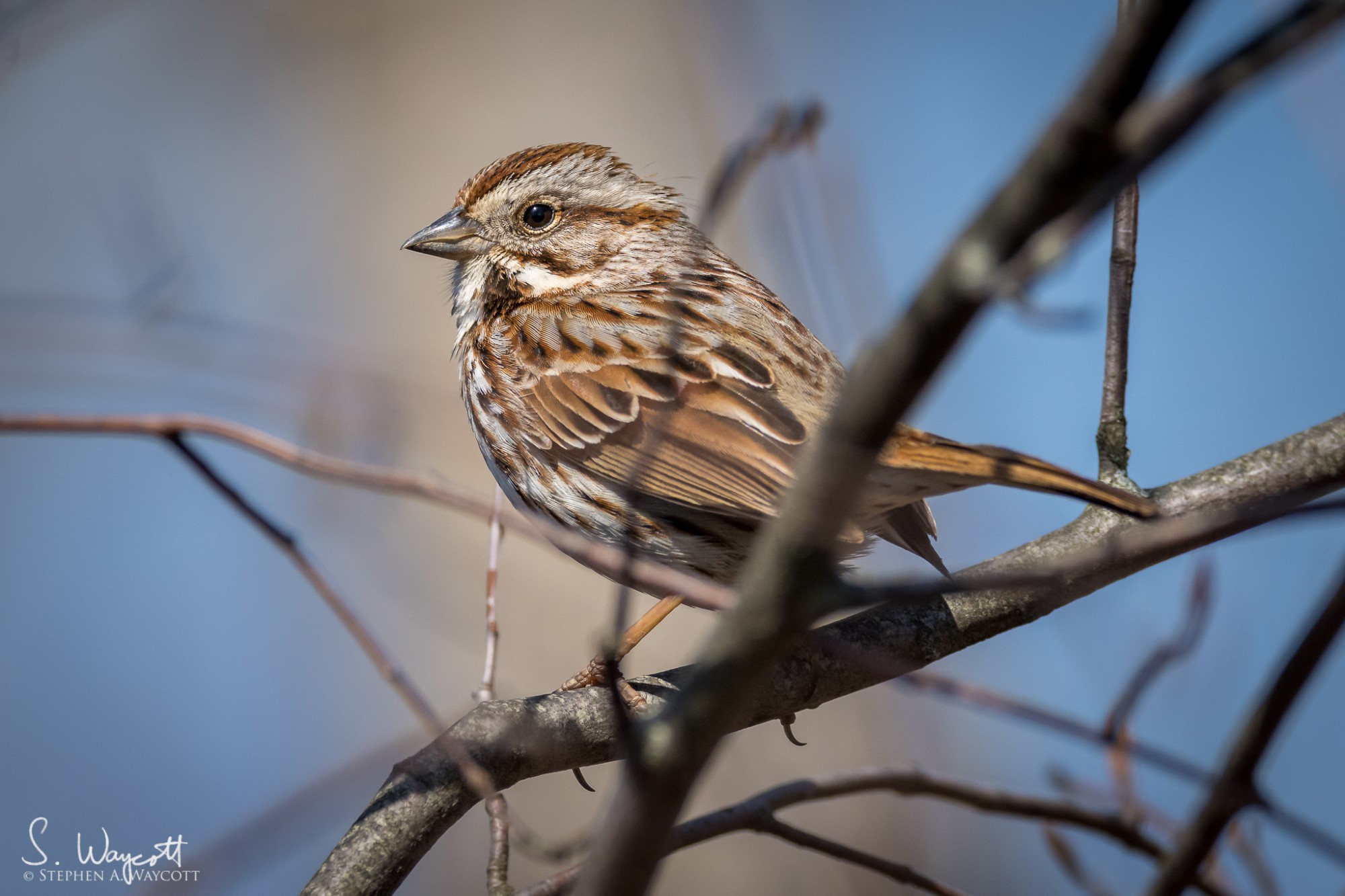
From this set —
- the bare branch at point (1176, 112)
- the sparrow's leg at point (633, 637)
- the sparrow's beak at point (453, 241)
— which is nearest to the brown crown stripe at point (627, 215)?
the sparrow's beak at point (453, 241)

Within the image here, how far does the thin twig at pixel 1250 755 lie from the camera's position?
1.25 m

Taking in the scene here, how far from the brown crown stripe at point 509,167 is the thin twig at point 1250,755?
3165mm

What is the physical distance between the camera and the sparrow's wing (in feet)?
9.84

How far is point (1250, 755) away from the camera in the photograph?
145cm

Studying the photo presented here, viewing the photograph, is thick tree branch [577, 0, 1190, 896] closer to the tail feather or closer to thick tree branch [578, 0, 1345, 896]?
thick tree branch [578, 0, 1345, 896]

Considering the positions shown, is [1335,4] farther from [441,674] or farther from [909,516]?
[441,674]

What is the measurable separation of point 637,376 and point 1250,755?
2271mm

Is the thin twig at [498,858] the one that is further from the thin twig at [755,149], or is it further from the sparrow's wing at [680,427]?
the thin twig at [755,149]

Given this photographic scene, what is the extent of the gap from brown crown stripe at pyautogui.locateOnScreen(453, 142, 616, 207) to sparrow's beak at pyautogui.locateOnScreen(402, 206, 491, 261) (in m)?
0.12

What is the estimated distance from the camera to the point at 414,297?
607 cm

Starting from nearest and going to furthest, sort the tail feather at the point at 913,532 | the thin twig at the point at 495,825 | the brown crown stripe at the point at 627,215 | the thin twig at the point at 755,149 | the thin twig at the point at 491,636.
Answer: the thin twig at the point at 755,149, the thin twig at the point at 495,825, the thin twig at the point at 491,636, the tail feather at the point at 913,532, the brown crown stripe at the point at 627,215

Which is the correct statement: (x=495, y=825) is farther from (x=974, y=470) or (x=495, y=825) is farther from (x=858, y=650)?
(x=974, y=470)

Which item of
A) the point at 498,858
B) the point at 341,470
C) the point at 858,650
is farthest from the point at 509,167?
the point at 341,470

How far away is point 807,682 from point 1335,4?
2.24m
